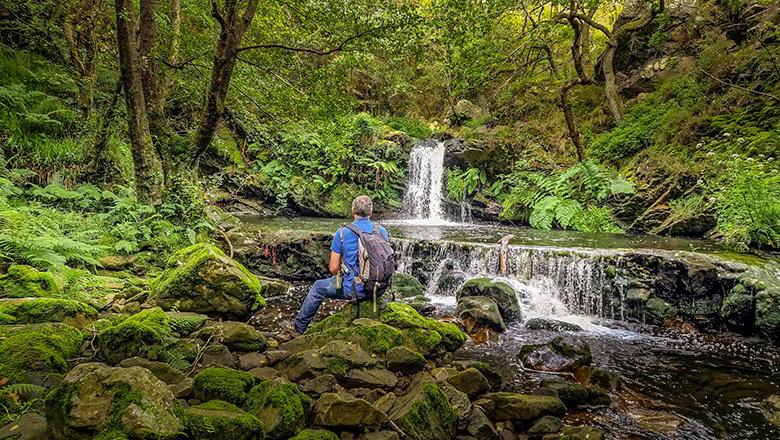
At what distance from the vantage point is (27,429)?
225 cm

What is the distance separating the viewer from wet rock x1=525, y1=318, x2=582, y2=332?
6.72 m

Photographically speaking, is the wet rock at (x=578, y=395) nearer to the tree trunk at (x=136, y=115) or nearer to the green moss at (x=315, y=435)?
the green moss at (x=315, y=435)

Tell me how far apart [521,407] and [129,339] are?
3.54 metres

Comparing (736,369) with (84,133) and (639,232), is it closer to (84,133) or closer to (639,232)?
(639,232)

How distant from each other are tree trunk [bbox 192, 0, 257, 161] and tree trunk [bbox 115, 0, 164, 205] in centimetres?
106

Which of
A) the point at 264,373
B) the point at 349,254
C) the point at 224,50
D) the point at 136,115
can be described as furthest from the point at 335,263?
the point at 136,115

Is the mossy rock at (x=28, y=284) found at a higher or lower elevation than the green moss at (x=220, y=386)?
higher

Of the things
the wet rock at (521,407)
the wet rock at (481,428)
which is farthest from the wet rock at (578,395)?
the wet rock at (481,428)

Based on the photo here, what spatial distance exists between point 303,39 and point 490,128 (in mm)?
13128

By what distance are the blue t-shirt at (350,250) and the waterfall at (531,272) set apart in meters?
3.76

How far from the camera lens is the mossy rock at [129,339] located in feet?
11.5

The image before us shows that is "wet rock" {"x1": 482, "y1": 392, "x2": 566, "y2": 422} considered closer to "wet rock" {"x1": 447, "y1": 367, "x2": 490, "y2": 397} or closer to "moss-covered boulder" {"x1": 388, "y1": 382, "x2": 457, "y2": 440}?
"wet rock" {"x1": 447, "y1": 367, "x2": 490, "y2": 397}

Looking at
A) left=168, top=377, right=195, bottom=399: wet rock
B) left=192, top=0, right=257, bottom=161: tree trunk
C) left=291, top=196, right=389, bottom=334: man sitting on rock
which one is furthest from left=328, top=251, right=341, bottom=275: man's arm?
left=192, top=0, right=257, bottom=161: tree trunk

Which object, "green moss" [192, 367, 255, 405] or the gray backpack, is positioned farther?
the gray backpack
